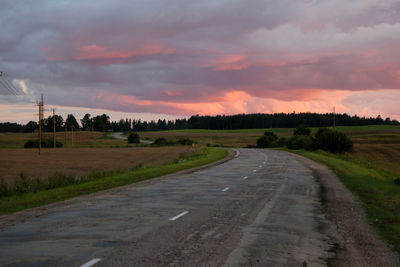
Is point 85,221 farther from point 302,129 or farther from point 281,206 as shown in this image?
point 302,129

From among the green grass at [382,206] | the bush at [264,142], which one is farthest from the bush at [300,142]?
the green grass at [382,206]

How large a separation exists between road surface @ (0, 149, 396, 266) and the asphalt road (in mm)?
18

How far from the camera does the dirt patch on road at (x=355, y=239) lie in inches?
325

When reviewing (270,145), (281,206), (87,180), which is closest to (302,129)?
(270,145)

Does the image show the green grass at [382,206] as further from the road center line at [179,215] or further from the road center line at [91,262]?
the road center line at [91,262]

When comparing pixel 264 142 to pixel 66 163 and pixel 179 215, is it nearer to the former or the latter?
pixel 66 163

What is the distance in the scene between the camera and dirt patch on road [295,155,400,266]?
825 cm

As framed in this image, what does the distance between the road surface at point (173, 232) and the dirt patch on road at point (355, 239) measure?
0.26 meters

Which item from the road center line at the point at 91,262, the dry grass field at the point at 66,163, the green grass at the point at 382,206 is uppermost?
the road center line at the point at 91,262

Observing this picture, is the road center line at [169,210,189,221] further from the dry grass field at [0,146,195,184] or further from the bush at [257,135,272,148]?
the bush at [257,135,272,148]

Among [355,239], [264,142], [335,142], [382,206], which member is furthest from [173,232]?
[264,142]

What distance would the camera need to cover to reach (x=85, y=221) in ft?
39.2

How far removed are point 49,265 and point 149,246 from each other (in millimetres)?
2062

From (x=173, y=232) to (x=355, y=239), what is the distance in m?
4.15
